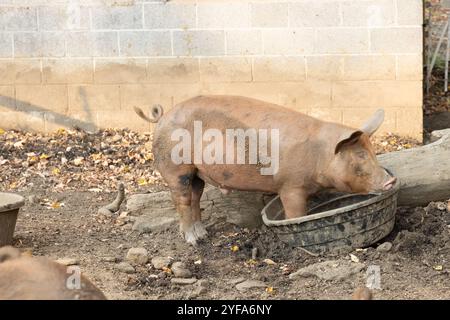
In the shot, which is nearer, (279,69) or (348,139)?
(348,139)

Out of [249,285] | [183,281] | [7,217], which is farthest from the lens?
[7,217]

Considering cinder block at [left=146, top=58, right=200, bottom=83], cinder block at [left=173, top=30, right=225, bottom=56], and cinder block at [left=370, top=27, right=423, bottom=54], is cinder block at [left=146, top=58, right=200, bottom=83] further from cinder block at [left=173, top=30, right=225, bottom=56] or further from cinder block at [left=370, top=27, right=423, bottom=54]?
cinder block at [left=370, top=27, right=423, bottom=54]

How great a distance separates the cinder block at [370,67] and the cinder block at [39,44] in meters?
3.31

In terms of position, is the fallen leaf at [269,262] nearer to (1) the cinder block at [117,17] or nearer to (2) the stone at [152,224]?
(2) the stone at [152,224]

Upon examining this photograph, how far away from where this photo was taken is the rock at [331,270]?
22.9 feet

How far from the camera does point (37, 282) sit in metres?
4.71

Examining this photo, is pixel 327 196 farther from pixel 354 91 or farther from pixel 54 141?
pixel 54 141

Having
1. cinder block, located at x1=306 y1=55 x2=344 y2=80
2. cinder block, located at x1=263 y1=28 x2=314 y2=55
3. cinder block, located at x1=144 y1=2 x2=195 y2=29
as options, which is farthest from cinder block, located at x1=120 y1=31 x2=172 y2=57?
cinder block, located at x1=306 y1=55 x2=344 y2=80

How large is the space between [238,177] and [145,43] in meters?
3.83

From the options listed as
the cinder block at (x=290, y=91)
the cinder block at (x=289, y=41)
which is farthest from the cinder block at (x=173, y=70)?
the cinder block at (x=289, y=41)

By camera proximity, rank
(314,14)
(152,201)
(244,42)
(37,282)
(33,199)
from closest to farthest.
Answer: (37,282)
(152,201)
(33,199)
(314,14)
(244,42)

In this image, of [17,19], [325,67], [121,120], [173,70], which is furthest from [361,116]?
[17,19]

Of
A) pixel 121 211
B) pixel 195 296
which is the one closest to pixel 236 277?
pixel 195 296

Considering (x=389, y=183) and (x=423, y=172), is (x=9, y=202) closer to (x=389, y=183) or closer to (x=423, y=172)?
(x=389, y=183)
